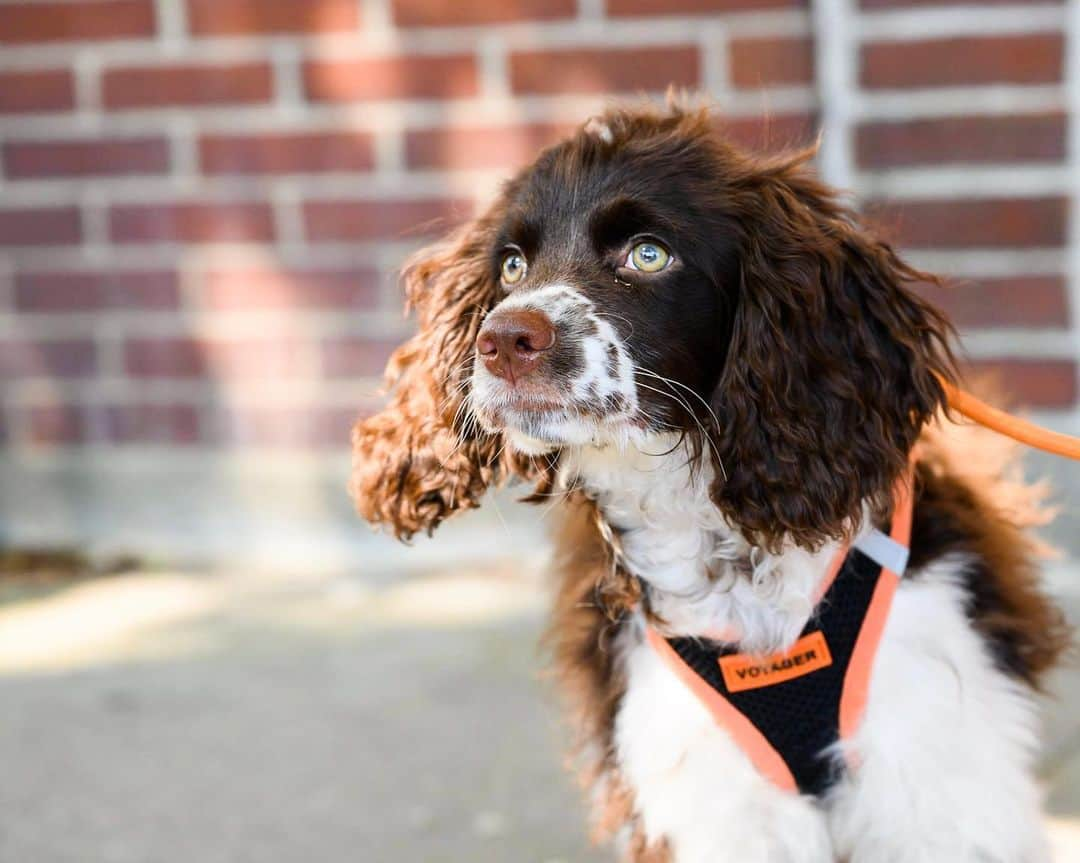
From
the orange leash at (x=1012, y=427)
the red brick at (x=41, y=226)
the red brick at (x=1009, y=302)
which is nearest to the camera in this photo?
the orange leash at (x=1012, y=427)

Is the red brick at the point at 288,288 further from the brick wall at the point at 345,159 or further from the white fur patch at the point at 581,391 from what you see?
the white fur patch at the point at 581,391

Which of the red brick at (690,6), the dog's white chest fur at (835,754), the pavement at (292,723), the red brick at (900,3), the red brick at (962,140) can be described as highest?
the red brick at (690,6)

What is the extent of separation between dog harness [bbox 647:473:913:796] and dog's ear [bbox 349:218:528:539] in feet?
1.83

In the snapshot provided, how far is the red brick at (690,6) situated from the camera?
13.9 ft

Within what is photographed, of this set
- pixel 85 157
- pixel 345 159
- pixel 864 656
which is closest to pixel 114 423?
pixel 85 157

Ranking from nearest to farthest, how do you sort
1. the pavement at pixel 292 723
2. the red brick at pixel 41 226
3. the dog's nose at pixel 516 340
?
the dog's nose at pixel 516 340 < the pavement at pixel 292 723 < the red brick at pixel 41 226

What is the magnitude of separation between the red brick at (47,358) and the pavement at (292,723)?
720mm

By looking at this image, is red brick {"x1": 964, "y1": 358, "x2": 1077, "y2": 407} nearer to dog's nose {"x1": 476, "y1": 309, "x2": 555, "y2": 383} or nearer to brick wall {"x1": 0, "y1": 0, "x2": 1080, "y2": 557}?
brick wall {"x1": 0, "y1": 0, "x2": 1080, "y2": 557}

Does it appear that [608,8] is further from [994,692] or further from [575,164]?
[994,692]

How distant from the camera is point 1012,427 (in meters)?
2.49

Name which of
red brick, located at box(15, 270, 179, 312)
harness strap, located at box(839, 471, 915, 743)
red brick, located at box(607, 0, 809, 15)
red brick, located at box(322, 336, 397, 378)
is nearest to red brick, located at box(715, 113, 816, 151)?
red brick, located at box(607, 0, 809, 15)

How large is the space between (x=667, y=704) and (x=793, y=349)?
0.64 metres

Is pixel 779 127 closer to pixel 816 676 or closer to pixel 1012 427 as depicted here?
pixel 1012 427

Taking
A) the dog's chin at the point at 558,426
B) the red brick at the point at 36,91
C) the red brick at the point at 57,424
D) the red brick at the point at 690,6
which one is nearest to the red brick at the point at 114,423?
the red brick at the point at 57,424
